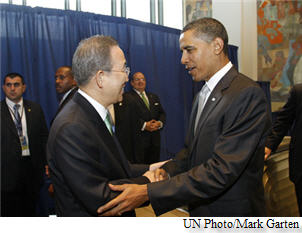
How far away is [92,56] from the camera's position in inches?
61.9

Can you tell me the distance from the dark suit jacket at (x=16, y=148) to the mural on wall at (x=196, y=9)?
19.6ft

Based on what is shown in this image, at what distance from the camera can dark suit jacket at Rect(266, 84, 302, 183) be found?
2.50 meters

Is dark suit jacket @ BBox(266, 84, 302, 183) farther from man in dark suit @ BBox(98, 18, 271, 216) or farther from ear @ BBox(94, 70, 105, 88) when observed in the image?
Answer: ear @ BBox(94, 70, 105, 88)

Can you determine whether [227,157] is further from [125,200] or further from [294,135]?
[294,135]

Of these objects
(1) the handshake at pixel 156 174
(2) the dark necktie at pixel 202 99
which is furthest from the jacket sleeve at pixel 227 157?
(2) the dark necktie at pixel 202 99

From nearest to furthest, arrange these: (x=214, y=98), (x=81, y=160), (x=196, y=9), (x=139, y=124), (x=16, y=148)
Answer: (x=81, y=160) < (x=214, y=98) < (x=16, y=148) < (x=139, y=124) < (x=196, y=9)

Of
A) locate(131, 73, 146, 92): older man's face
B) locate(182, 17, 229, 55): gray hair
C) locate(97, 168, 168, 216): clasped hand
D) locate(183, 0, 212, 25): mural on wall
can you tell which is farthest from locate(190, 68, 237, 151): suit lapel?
locate(183, 0, 212, 25): mural on wall

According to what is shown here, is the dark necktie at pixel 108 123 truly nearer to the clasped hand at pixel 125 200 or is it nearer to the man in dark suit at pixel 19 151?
the clasped hand at pixel 125 200

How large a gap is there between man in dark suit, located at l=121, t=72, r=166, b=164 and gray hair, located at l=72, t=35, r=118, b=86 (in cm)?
366

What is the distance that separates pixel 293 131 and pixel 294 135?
0.16 feet

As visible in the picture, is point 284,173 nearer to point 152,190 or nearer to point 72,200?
point 152,190

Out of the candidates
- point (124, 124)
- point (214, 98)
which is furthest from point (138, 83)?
point (214, 98)

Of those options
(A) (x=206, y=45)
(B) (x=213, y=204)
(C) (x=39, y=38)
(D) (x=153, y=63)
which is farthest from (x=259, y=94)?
(D) (x=153, y=63)

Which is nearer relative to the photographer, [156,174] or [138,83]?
[156,174]
